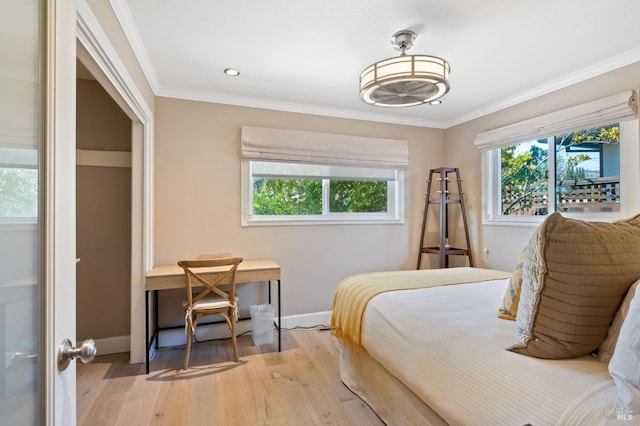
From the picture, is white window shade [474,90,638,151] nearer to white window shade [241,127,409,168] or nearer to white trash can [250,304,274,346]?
white window shade [241,127,409,168]

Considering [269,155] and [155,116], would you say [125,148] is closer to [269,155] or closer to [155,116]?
[155,116]

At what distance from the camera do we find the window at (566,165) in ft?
7.50

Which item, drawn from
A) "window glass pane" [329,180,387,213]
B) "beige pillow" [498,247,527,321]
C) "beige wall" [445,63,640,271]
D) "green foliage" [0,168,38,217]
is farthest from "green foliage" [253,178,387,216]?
"green foliage" [0,168,38,217]

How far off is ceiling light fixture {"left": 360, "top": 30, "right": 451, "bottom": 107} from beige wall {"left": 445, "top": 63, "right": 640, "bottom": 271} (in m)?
1.42

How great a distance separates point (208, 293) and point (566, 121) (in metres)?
3.22

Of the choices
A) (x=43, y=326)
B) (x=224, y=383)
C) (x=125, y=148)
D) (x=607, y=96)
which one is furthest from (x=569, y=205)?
(x=125, y=148)

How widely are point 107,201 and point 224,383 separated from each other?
179cm

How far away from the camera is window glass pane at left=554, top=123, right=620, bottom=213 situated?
2.40m

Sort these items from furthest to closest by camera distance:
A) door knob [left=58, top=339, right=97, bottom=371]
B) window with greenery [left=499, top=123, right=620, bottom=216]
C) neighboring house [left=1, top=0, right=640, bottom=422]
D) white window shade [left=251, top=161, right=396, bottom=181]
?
white window shade [left=251, top=161, right=396, bottom=181], neighboring house [left=1, top=0, right=640, bottom=422], window with greenery [left=499, top=123, right=620, bottom=216], door knob [left=58, top=339, right=97, bottom=371]

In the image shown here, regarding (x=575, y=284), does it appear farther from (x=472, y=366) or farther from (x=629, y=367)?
(x=472, y=366)

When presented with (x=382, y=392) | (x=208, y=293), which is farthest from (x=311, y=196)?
(x=382, y=392)

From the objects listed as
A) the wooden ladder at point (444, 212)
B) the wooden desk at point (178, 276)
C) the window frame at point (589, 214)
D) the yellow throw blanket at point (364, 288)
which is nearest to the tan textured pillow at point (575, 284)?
the yellow throw blanket at point (364, 288)

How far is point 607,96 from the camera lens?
233 centimetres

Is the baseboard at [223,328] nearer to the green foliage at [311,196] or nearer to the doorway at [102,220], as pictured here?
the doorway at [102,220]
